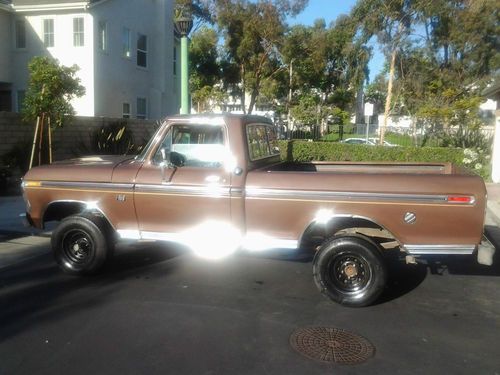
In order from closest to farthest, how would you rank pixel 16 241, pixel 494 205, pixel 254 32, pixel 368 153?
1. pixel 16 241
2. pixel 494 205
3. pixel 368 153
4. pixel 254 32

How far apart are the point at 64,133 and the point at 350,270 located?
37.4 feet

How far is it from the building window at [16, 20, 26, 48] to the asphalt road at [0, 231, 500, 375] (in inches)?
600

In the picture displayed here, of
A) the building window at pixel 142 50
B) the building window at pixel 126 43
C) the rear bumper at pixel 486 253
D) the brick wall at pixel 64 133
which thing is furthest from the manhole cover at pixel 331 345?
the building window at pixel 142 50

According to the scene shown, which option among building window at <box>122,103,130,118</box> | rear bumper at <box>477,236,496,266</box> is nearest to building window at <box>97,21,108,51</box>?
building window at <box>122,103,130,118</box>

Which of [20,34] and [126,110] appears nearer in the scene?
[20,34]

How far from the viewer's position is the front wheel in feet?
15.7

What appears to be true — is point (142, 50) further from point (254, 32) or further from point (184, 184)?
point (184, 184)

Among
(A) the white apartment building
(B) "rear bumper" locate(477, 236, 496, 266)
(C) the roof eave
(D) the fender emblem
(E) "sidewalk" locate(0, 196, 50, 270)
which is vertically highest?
(C) the roof eave

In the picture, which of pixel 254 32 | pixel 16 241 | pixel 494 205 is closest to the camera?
pixel 16 241

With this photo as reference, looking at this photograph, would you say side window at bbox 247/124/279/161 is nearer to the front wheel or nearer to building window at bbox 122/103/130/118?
the front wheel

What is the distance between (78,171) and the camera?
19.3ft

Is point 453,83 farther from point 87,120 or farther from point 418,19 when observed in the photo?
point 87,120

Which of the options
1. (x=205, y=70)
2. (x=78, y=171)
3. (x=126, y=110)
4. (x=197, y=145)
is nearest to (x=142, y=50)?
(x=126, y=110)

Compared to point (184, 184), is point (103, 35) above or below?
above
